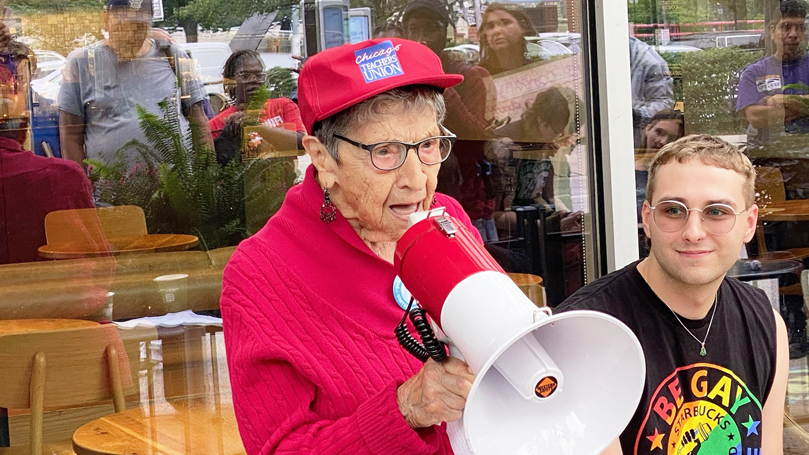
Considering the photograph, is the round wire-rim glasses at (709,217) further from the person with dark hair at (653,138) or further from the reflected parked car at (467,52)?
the reflected parked car at (467,52)

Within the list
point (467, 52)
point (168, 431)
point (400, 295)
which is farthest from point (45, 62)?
point (400, 295)

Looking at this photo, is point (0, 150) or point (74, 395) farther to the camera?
point (0, 150)

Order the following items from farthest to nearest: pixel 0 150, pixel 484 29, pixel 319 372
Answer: pixel 484 29 < pixel 0 150 < pixel 319 372

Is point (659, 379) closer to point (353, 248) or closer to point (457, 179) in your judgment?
point (353, 248)

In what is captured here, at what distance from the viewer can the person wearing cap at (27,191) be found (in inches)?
138

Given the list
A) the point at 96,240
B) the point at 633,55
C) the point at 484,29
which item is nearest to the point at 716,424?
the point at 633,55

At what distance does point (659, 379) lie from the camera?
225 cm

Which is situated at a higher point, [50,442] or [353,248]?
[353,248]

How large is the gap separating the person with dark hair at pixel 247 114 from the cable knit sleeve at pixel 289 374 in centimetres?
205

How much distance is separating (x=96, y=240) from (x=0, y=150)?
1.57 ft

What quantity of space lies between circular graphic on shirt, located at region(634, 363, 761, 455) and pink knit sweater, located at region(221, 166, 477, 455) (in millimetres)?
812

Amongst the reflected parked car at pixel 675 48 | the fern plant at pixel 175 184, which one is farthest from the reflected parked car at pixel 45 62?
the reflected parked car at pixel 675 48

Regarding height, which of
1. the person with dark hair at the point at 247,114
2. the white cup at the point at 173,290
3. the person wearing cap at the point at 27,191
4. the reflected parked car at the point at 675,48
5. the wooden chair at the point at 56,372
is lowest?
the wooden chair at the point at 56,372

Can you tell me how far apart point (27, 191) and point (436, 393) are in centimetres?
267
